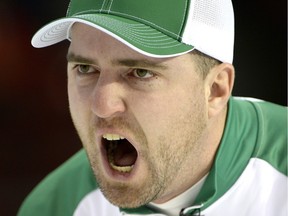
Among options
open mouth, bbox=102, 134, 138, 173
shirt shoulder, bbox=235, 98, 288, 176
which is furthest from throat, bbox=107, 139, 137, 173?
shirt shoulder, bbox=235, 98, 288, 176

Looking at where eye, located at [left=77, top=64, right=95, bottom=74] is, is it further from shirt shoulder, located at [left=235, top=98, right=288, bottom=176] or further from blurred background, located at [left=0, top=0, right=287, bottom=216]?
blurred background, located at [left=0, top=0, right=287, bottom=216]

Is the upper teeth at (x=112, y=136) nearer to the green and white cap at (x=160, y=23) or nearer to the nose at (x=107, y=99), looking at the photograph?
the nose at (x=107, y=99)

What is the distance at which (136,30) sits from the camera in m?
1.11

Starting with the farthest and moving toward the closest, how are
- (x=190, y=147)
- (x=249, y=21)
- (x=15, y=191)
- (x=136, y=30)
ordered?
1. (x=15, y=191)
2. (x=249, y=21)
3. (x=190, y=147)
4. (x=136, y=30)

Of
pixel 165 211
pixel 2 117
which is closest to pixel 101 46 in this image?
pixel 165 211

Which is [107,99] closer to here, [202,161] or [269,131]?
[202,161]

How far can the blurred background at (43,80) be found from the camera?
1859 mm

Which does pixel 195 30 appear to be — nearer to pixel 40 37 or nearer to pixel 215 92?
pixel 215 92

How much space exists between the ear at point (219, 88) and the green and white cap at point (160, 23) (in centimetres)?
4

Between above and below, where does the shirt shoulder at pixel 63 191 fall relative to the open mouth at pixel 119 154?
below

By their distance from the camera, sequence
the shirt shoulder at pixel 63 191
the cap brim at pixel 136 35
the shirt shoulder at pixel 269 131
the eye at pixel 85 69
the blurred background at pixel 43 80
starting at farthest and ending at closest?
the blurred background at pixel 43 80, the shirt shoulder at pixel 63 191, the shirt shoulder at pixel 269 131, the eye at pixel 85 69, the cap brim at pixel 136 35

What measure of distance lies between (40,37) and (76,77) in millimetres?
109

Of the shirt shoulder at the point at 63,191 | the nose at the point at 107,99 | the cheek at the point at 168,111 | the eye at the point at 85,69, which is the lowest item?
the shirt shoulder at the point at 63,191

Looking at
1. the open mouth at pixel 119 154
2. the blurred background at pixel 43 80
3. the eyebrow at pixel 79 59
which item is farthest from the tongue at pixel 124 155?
the blurred background at pixel 43 80
